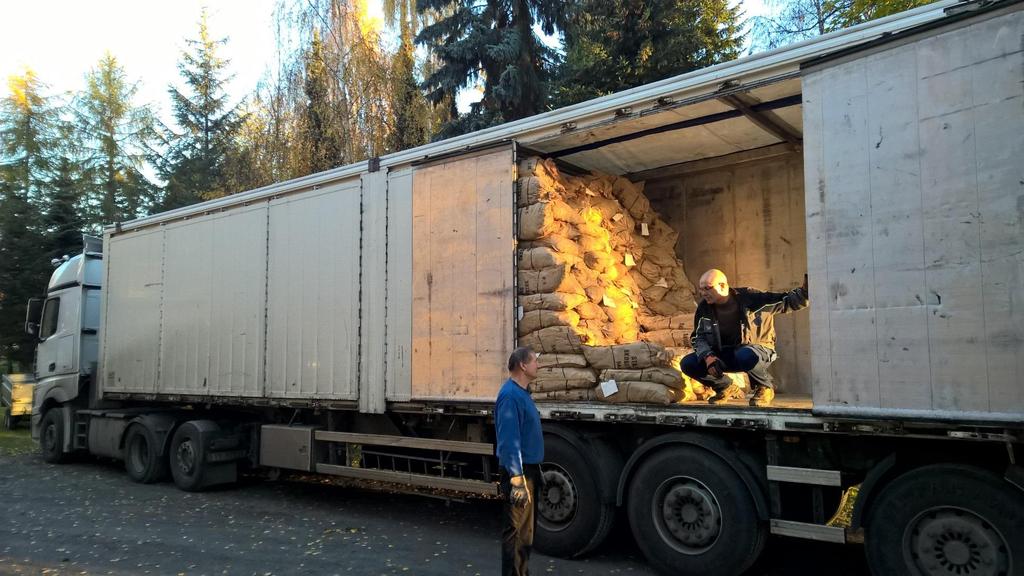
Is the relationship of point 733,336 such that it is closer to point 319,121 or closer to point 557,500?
point 557,500

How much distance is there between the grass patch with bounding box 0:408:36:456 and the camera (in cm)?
1502

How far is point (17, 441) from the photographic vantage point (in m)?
16.8

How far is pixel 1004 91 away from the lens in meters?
4.11

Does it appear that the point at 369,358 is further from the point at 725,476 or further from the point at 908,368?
the point at 908,368

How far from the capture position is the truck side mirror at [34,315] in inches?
510

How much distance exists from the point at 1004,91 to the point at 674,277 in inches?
165

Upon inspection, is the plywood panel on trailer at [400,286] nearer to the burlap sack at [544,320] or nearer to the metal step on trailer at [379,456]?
the metal step on trailer at [379,456]

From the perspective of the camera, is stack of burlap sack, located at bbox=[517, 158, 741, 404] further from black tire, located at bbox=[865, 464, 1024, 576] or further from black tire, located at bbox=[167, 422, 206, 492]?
black tire, located at bbox=[167, 422, 206, 492]

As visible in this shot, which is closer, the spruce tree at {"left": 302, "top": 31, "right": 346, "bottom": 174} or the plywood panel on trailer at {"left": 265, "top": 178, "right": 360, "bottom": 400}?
the plywood panel on trailer at {"left": 265, "top": 178, "right": 360, "bottom": 400}

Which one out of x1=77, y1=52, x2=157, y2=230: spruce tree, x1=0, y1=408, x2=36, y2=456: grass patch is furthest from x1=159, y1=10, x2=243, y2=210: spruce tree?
x1=0, y1=408, x2=36, y2=456: grass patch

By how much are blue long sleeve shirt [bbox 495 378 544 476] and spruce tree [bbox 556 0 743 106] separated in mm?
10624

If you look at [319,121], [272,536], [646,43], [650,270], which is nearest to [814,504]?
[650,270]

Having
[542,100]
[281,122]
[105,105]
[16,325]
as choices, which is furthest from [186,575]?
[105,105]

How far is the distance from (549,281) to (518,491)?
244 centimetres
